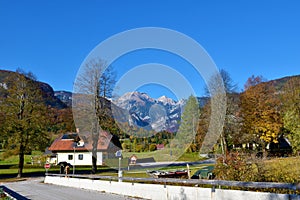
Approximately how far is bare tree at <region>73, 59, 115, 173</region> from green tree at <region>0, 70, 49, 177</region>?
8.40 meters

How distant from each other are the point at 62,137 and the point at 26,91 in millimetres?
25983

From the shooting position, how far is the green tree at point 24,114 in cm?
3519

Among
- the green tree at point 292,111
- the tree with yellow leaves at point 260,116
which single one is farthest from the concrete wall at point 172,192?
the tree with yellow leaves at point 260,116

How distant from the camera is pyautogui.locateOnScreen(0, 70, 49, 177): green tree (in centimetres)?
3519

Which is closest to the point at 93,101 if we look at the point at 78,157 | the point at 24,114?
the point at 24,114

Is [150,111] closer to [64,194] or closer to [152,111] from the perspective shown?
[152,111]

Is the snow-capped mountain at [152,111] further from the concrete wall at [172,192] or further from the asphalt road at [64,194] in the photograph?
the asphalt road at [64,194]

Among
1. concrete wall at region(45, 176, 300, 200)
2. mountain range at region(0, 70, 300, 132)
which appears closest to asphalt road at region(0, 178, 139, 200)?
concrete wall at region(45, 176, 300, 200)

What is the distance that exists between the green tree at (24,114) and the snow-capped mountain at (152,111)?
20297 millimetres

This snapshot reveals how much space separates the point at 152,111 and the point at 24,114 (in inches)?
937

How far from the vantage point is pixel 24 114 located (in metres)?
36.5

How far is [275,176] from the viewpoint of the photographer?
37.4 feet

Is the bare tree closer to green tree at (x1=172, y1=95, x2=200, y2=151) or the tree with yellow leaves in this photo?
green tree at (x1=172, y1=95, x2=200, y2=151)

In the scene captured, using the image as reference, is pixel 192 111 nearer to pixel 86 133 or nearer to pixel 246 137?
pixel 86 133
